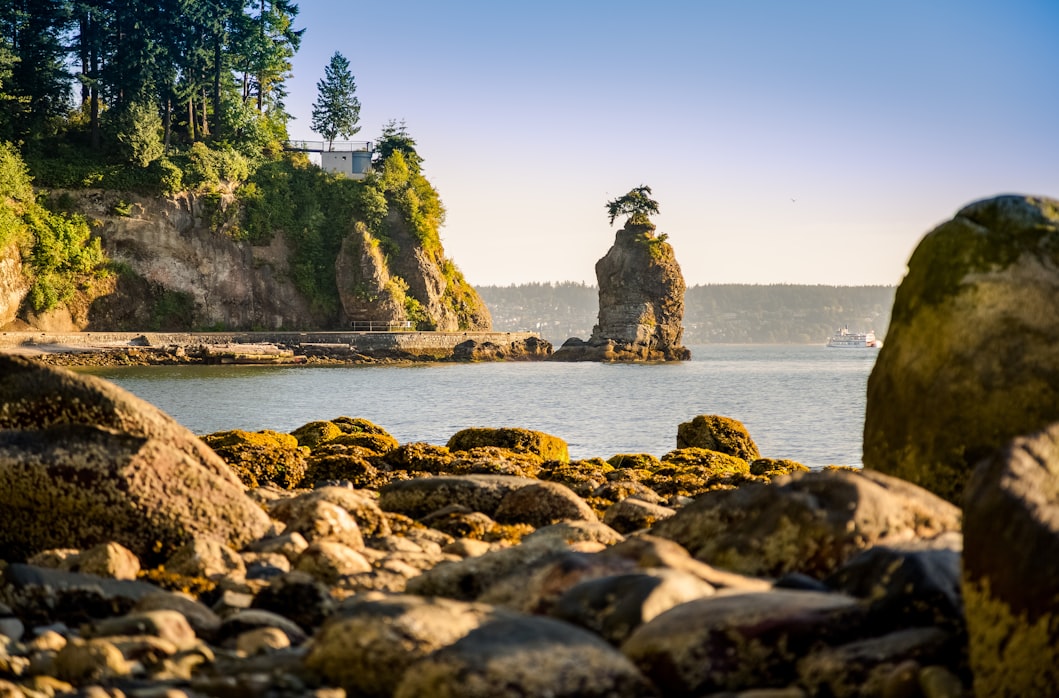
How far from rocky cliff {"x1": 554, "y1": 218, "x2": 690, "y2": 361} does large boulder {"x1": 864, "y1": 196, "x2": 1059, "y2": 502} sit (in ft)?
278

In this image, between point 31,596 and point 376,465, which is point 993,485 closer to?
point 31,596

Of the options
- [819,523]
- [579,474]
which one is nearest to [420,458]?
[579,474]

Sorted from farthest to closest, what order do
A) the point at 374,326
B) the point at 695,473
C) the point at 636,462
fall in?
the point at 374,326, the point at 636,462, the point at 695,473

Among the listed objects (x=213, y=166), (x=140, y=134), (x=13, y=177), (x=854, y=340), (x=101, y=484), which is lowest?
(x=854, y=340)

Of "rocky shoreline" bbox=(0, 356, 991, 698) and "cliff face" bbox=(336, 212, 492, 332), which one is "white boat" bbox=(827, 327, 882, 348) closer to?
"cliff face" bbox=(336, 212, 492, 332)

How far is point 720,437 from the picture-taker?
18.4m

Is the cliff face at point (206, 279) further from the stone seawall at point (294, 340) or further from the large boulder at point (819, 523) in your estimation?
the large boulder at point (819, 523)

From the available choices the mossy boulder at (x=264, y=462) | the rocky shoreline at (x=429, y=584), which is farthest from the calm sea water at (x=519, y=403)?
the rocky shoreline at (x=429, y=584)

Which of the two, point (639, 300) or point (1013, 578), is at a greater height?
point (639, 300)

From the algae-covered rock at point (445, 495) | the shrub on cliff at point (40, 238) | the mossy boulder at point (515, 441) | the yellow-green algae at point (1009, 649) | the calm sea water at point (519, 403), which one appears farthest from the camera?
the shrub on cliff at point (40, 238)

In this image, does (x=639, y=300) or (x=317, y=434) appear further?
(x=639, y=300)

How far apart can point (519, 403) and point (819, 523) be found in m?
36.6

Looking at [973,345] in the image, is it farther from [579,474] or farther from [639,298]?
[639,298]

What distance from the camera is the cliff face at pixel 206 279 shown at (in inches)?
2562
